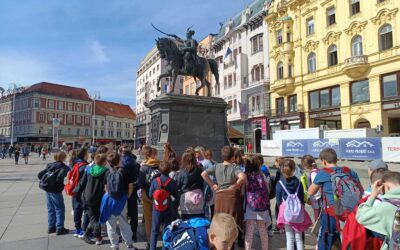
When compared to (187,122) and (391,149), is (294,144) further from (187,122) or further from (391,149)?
(187,122)

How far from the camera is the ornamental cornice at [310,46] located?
34.2 metres

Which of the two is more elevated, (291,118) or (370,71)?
(370,71)

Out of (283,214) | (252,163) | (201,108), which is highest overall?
(201,108)

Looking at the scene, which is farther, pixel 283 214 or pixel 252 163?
pixel 252 163

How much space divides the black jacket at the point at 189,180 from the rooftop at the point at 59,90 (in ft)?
266

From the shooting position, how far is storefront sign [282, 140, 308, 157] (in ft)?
93.1

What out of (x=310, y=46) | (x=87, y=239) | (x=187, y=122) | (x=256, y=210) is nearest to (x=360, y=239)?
(x=256, y=210)

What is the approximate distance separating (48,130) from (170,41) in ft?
238

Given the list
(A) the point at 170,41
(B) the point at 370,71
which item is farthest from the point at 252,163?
(B) the point at 370,71

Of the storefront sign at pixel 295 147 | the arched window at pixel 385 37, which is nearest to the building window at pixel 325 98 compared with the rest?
the arched window at pixel 385 37

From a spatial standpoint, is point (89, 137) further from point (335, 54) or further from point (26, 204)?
point (26, 204)

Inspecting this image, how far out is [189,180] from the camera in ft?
15.8

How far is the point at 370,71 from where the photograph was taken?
28.7 meters

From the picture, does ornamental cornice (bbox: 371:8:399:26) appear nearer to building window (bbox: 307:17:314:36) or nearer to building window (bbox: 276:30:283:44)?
building window (bbox: 307:17:314:36)
